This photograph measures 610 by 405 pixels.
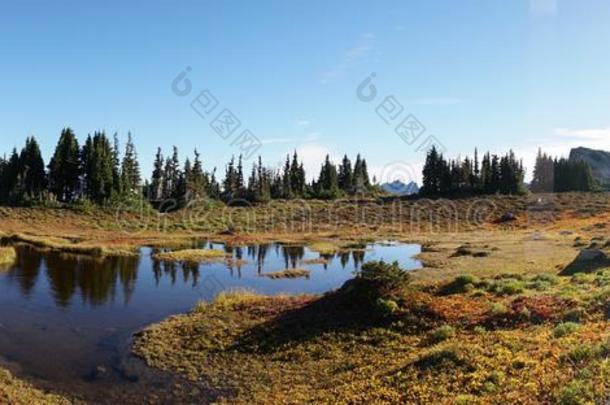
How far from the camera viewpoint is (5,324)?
89.6 ft

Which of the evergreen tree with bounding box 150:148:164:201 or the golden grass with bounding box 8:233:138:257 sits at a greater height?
the evergreen tree with bounding box 150:148:164:201

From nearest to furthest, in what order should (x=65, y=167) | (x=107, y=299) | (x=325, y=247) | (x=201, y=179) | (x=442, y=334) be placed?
1. (x=442, y=334)
2. (x=107, y=299)
3. (x=325, y=247)
4. (x=65, y=167)
5. (x=201, y=179)

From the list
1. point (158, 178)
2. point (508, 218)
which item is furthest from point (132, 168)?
point (508, 218)

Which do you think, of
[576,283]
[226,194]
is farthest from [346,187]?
[576,283]

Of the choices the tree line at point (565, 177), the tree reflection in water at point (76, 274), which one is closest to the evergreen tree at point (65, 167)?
the tree reflection in water at point (76, 274)

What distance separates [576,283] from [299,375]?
16533 millimetres

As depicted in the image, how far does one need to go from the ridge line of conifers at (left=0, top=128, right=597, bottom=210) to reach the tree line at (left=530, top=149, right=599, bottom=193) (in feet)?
0.84

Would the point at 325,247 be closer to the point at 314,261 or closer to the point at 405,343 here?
the point at 314,261

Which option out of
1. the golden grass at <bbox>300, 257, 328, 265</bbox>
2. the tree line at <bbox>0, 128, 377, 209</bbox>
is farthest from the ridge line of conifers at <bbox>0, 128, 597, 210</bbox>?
the golden grass at <bbox>300, 257, 328, 265</bbox>

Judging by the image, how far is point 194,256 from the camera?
56531 mm

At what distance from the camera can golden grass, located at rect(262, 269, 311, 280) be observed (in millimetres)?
44531

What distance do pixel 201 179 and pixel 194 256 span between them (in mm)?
84512

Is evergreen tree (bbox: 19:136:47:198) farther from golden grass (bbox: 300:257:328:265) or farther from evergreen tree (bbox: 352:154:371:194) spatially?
evergreen tree (bbox: 352:154:371:194)

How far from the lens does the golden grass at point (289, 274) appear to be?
146 feet
